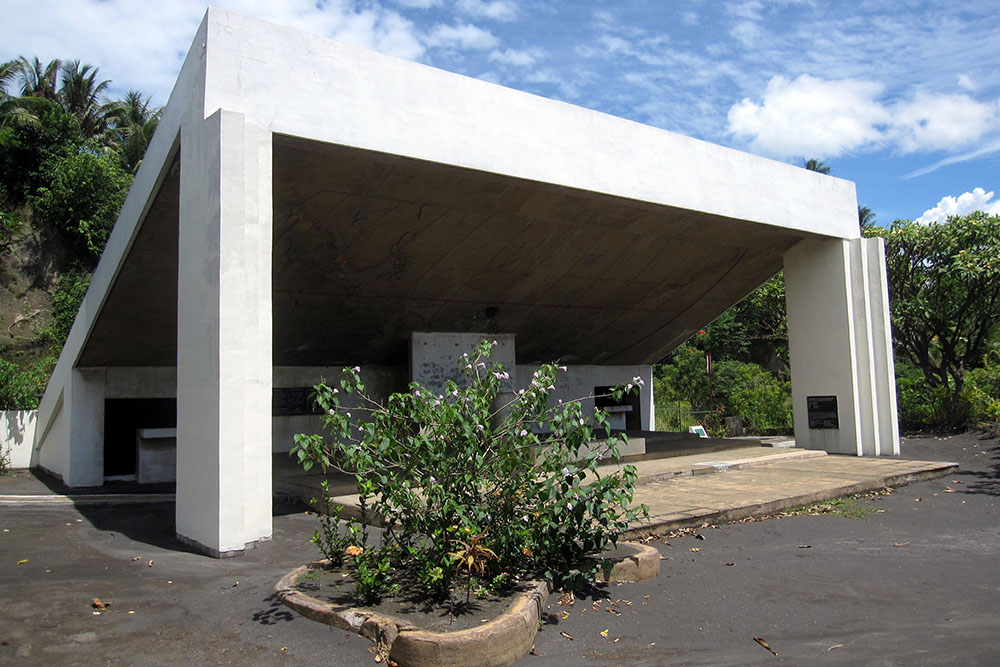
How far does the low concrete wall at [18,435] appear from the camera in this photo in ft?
47.8

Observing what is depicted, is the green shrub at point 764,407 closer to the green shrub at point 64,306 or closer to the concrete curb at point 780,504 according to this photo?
the concrete curb at point 780,504

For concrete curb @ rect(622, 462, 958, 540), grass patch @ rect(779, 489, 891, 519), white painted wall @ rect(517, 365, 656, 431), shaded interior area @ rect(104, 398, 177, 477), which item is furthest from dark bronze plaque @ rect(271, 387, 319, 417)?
grass patch @ rect(779, 489, 891, 519)

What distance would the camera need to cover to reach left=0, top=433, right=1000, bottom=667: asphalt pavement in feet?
12.2

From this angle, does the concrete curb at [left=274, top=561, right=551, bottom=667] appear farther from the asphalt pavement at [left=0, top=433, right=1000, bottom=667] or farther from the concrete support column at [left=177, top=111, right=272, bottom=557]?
the concrete support column at [left=177, top=111, right=272, bottom=557]

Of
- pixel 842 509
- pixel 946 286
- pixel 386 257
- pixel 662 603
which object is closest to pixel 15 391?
pixel 386 257

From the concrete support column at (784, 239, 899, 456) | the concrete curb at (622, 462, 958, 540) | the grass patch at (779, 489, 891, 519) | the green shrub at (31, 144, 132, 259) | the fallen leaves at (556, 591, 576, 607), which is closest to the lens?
the fallen leaves at (556, 591, 576, 607)

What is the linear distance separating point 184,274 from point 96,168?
2324 cm

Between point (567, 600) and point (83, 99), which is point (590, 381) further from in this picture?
point (83, 99)

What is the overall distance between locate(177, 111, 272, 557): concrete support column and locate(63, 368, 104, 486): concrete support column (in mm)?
6187

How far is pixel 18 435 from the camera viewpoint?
1470 centimetres

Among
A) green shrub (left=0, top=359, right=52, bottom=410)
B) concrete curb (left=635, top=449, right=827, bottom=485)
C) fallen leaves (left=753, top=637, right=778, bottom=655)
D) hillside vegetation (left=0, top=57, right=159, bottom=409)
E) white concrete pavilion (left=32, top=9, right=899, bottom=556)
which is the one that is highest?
hillside vegetation (left=0, top=57, right=159, bottom=409)

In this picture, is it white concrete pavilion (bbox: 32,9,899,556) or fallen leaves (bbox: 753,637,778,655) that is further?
white concrete pavilion (bbox: 32,9,899,556)

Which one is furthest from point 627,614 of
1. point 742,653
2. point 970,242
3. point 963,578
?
point 970,242

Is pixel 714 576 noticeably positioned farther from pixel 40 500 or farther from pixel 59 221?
pixel 59 221
